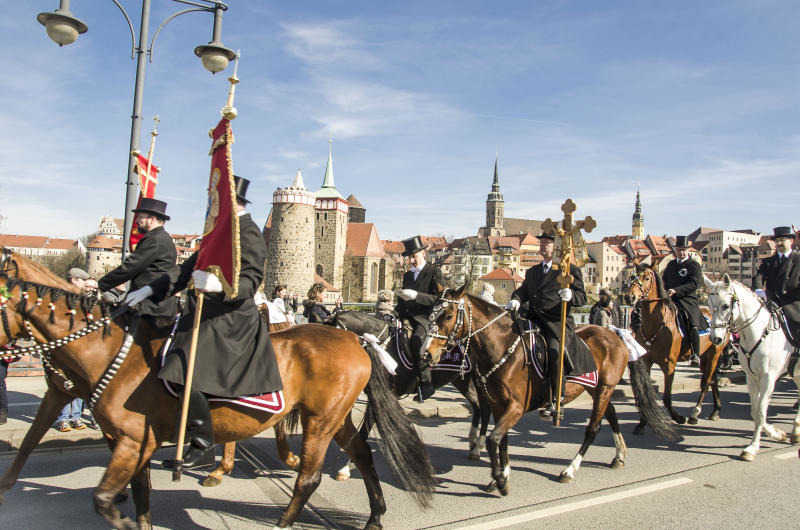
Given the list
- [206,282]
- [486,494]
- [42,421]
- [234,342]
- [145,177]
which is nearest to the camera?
[206,282]

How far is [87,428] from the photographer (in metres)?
7.34

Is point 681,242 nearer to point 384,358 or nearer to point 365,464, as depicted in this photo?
point 384,358

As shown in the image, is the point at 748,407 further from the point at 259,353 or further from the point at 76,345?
the point at 76,345

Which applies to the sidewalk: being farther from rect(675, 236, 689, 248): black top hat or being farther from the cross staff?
rect(675, 236, 689, 248): black top hat

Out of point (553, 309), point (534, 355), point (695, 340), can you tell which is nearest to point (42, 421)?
point (534, 355)

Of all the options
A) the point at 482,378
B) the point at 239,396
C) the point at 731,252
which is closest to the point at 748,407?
the point at 482,378

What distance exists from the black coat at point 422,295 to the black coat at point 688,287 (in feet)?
15.9

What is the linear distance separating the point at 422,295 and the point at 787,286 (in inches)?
229

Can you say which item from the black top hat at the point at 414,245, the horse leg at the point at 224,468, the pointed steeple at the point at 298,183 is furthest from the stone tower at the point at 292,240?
the horse leg at the point at 224,468

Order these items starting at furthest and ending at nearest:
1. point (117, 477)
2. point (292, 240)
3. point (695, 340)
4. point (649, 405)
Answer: point (292, 240)
point (695, 340)
point (649, 405)
point (117, 477)

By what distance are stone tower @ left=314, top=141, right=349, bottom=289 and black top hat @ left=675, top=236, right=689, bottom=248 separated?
240ft

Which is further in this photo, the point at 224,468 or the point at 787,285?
the point at 787,285

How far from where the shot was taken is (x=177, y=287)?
178 inches

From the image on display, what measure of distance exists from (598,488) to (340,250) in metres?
80.0
